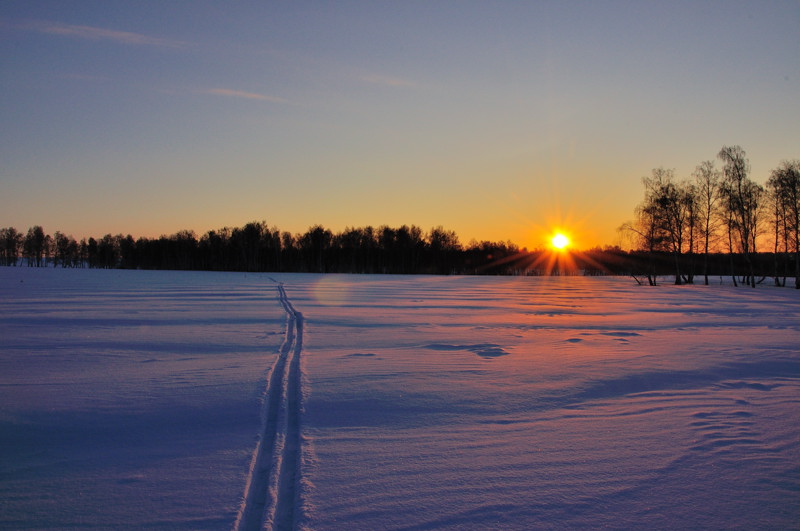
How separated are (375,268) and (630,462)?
274 feet

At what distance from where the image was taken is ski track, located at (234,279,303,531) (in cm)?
263

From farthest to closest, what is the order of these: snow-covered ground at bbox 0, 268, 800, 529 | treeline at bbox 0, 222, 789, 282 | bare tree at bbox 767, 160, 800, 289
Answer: treeline at bbox 0, 222, 789, 282, bare tree at bbox 767, 160, 800, 289, snow-covered ground at bbox 0, 268, 800, 529

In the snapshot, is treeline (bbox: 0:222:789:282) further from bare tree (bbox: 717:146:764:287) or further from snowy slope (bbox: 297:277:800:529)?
snowy slope (bbox: 297:277:800:529)

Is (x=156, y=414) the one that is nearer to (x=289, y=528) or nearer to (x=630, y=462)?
(x=289, y=528)

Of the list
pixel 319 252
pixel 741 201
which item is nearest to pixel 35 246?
pixel 319 252

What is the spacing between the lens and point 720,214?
118ft

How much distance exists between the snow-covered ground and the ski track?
2 cm

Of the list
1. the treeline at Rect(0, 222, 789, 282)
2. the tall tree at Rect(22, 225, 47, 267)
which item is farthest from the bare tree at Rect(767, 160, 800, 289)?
the tall tree at Rect(22, 225, 47, 267)

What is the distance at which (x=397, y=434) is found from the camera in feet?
13.3

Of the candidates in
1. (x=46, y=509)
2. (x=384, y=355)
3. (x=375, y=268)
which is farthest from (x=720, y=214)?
(x=375, y=268)

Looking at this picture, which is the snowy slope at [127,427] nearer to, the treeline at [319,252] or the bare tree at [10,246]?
the treeline at [319,252]

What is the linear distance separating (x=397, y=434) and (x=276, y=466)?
1.12 metres

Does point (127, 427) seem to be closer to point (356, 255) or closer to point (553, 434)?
point (553, 434)

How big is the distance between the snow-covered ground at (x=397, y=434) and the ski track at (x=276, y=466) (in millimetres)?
17
